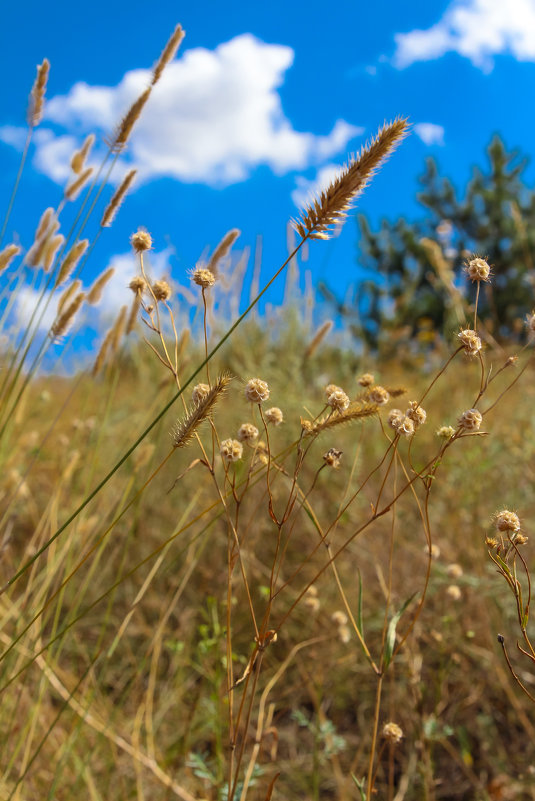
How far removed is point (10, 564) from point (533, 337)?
81.7 inches

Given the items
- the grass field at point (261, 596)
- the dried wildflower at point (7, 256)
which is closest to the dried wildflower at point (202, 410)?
the grass field at point (261, 596)

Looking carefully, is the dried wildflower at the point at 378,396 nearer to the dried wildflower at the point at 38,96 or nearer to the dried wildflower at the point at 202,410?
the dried wildflower at the point at 202,410

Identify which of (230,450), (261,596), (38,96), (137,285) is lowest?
(261,596)

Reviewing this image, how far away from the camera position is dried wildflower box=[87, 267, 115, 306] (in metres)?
1.55

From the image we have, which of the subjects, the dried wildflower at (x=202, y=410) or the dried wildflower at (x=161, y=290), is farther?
the dried wildflower at (x=161, y=290)

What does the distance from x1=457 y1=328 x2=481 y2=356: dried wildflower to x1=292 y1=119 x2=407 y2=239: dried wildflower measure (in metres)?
0.22

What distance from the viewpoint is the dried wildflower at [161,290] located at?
38.3 inches

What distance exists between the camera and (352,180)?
2.65 ft

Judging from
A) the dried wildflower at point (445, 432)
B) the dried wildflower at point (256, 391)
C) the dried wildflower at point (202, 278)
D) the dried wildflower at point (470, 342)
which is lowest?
the dried wildflower at point (256, 391)

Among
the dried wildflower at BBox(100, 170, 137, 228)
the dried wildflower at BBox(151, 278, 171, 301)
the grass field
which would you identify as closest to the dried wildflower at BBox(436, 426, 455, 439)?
the grass field

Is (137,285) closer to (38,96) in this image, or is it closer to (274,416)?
(274,416)

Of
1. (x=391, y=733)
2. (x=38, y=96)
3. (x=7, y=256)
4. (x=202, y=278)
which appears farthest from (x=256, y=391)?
(x=38, y=96)

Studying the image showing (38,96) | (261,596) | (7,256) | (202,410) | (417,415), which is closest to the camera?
(202,410)

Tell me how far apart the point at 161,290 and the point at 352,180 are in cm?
33
